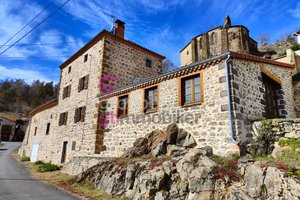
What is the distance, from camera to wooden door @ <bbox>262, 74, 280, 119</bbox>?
9.82 m

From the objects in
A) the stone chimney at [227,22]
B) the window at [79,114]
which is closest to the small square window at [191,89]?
the window at [79,114]

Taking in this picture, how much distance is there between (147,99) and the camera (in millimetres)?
10773

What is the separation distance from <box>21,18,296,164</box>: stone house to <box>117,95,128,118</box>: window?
0.06 metres

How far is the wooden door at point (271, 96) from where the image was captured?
982 cm

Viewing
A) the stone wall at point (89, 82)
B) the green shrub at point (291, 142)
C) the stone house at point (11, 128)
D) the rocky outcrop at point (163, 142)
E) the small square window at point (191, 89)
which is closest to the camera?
the green shrub at point (291, 142)

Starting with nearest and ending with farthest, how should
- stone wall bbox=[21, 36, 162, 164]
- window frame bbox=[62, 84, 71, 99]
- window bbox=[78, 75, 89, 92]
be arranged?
stone wall bbox=[21, 36, 162, 164], window bbox=[78, 75, 89, 92], window frame bbox=[62, 84, 71, 99]

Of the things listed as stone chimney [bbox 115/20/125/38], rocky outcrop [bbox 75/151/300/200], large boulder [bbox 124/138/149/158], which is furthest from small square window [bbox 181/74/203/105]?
stone chimney [bbox 115/20/125/38]

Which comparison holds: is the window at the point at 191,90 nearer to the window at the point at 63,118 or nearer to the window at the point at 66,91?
the window at the point at 63,118

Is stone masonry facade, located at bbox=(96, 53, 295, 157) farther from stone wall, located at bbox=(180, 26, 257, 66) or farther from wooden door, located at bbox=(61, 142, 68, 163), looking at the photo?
stone wall, located at bbox=(180, 26, 257, 66)

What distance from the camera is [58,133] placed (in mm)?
17359

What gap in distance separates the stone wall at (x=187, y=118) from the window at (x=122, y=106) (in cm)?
41

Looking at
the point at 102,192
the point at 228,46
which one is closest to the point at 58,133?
the point at 102,192

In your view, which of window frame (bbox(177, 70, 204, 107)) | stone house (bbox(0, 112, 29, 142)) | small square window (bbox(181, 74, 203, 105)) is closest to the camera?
window frame (bbox(177, 70, 204, 107))

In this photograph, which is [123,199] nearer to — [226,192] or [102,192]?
[102,192]
